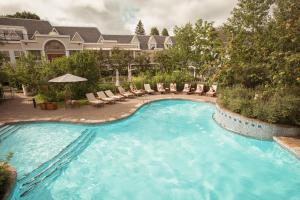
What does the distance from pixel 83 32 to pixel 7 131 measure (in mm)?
30474

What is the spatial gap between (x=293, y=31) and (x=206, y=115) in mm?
6322

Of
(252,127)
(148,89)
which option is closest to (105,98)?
(148,89)

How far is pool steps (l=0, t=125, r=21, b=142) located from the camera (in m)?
8.82

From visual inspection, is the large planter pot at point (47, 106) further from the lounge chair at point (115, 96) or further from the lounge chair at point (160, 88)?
the lounge chair at point (160, 88)

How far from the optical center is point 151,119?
1180 cm

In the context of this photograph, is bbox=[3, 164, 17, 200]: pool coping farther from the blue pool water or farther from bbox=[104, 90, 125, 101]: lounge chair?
bbox=[104, 90, 125, 101]: lounge chair

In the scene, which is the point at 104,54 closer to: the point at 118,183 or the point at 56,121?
the point at 56,121

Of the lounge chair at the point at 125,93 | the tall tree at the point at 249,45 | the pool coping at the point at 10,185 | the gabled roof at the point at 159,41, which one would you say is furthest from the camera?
the gabled roof at the point at 159,41

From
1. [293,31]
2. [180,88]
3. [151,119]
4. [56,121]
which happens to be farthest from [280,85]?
→ [56,121]

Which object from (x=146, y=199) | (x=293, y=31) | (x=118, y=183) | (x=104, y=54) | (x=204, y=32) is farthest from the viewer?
(x=104, y=54)

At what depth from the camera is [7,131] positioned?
30.2ft

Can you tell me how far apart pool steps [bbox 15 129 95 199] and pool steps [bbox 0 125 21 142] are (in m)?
3.40

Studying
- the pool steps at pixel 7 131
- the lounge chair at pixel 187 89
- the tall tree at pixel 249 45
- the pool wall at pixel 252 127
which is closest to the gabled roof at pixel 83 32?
the lounge chair at pixel 187 89

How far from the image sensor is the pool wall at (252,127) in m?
8.10
